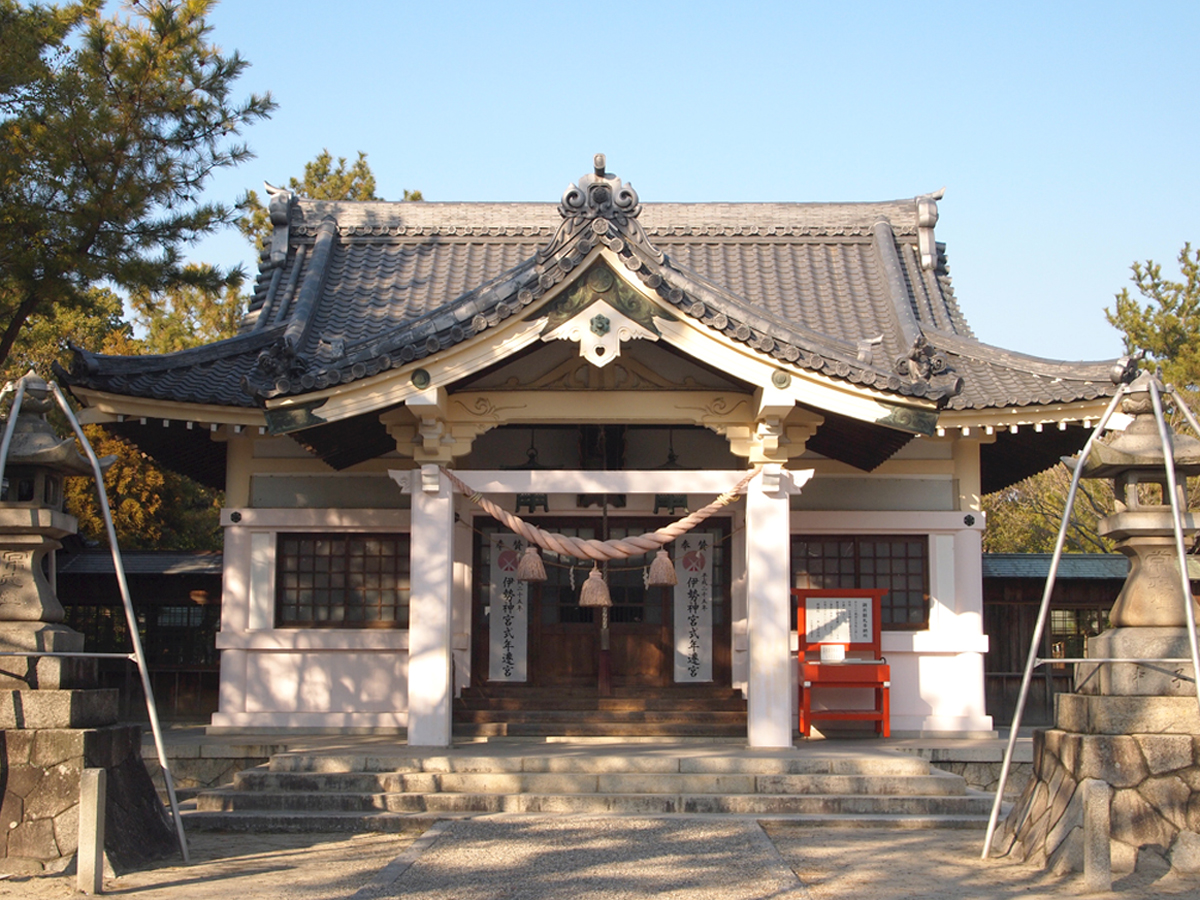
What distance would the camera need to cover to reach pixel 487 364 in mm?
10211

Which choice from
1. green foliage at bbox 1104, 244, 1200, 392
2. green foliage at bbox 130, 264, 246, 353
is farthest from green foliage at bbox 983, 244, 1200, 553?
green foliage at bbox 130, 264, 246, 353

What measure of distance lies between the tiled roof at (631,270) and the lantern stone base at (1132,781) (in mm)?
3655

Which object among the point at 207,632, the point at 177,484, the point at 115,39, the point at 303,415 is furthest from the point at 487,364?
the point at 177,484

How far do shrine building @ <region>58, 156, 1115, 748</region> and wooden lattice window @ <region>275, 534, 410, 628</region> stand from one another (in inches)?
1.2

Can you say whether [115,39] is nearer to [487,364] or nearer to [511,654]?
[487,364]

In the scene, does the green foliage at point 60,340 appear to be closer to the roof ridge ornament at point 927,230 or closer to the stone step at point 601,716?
the stone step at point 601,716

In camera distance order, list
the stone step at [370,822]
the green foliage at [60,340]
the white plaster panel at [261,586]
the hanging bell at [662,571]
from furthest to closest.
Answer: the green foliage at [60,340] < the white plaster panel at [261,586] < the hanging bell at [662,571] < the stone step at [370,822]

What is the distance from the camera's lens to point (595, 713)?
12.0 m

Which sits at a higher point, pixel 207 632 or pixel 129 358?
pixel 129 358

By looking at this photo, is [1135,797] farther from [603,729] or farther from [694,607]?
[694,607]

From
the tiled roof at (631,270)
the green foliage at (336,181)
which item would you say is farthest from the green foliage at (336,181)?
the tiled roof at (631,270)

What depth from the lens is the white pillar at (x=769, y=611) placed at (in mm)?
10547

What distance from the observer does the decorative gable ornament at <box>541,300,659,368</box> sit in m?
10.0

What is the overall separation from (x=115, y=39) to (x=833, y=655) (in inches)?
376
